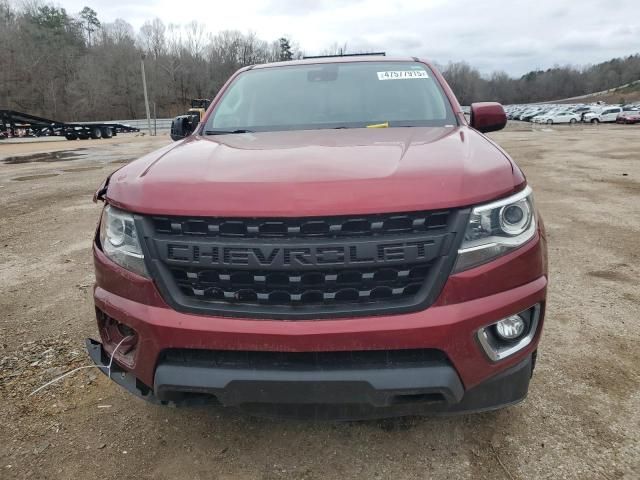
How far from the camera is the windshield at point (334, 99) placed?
2.96m

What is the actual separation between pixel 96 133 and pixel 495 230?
36.0 meters

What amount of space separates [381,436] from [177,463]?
94 cm

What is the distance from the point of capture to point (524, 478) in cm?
201

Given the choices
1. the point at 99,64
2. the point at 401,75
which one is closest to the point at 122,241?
the point at 401,75

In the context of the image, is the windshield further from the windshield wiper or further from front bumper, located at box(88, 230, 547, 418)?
front bumper, located at box(88, 230, 547, 418)

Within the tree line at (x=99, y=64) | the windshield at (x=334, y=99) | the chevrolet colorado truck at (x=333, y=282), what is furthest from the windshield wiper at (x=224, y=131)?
the tree line at (x=99, y=64)

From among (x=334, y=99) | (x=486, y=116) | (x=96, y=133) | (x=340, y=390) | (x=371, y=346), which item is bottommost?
(x=96, y=133)

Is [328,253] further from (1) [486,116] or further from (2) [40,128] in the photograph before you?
(2) [40,128]

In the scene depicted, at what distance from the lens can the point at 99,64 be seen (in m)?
83.9

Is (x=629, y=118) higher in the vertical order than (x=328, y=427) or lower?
lower

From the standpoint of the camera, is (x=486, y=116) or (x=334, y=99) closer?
(x=334, y=99)

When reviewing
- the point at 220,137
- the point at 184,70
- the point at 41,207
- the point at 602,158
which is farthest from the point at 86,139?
the point at 184,70

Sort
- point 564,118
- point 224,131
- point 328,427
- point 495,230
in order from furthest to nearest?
point 564,118, point 224,131, point 328,427, point 495,230

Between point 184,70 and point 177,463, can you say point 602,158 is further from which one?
point 184,70
